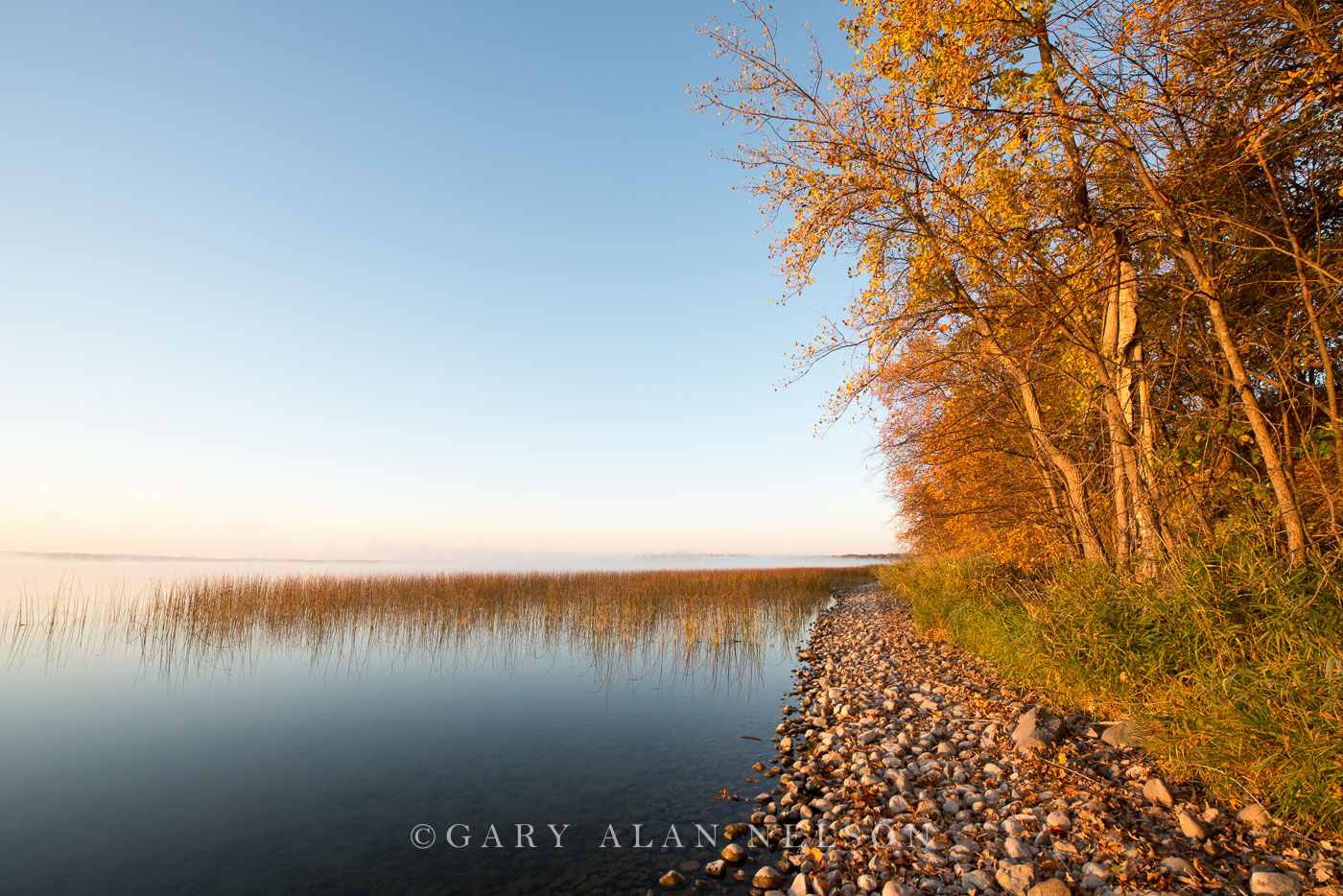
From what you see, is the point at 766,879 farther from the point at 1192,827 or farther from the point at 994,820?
the point at 1192,827

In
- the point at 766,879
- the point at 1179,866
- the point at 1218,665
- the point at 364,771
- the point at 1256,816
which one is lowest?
the point at 364,771

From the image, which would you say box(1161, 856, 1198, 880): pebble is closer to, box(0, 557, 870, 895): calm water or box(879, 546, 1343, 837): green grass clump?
box(879, 546, 1343, 837): green grass clump

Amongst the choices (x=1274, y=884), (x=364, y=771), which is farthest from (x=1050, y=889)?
(x=364, y=771)

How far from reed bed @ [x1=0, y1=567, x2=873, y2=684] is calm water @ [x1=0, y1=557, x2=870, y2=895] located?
2.06 feet

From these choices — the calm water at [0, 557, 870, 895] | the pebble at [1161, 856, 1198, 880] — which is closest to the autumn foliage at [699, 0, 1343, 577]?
the pebble at [1161, 856, 1198, 880]

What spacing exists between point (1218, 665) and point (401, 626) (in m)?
16.3

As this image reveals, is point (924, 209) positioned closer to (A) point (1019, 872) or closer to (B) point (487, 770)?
(A) point (1019, 872)

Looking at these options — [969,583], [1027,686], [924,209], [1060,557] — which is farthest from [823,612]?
[924,209]

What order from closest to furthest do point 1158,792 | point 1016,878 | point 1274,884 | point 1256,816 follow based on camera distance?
1. point 1274,884
2. point 1016,878
3. point 1256,816
4. point 1158,792

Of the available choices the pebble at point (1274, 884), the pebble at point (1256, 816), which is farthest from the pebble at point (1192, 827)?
the pebble at point (1274, 884)

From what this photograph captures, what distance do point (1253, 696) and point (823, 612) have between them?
16603 mm

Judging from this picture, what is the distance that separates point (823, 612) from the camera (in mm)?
19547

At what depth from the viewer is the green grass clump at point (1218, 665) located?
127 inches

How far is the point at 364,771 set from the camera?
6.20 m
